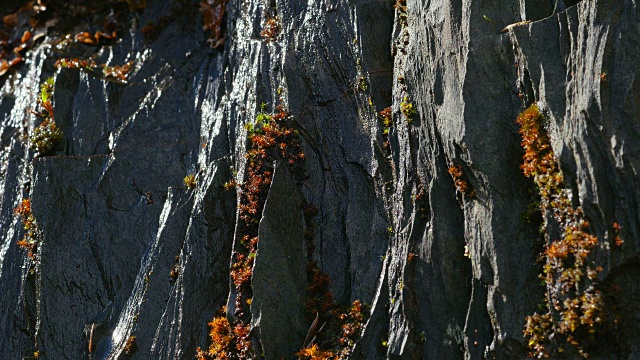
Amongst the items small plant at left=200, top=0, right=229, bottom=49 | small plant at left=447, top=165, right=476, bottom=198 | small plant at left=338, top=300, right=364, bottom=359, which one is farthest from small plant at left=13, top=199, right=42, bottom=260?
small plant at left=447, top=165, right=476, bottom=198

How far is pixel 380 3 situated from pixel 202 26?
6650 mm

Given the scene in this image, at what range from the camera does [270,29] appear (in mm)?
16016

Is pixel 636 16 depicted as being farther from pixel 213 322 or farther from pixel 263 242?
pixel 213 322

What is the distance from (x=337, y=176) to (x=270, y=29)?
184 inches

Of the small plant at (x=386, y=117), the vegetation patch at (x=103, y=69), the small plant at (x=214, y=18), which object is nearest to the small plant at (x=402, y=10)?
the small plant at (x=386, y=117)

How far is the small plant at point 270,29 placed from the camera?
1587 centimetres

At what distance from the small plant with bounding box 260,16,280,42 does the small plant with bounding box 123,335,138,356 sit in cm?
795

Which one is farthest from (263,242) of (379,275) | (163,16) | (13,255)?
(163,16)

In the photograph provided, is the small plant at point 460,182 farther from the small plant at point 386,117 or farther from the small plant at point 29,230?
the small plant at point 29,230

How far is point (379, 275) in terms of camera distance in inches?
493

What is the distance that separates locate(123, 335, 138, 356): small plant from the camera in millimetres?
13852

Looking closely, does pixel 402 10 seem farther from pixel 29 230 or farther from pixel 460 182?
pixel 29 230

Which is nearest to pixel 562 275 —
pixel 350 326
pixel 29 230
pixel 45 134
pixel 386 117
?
pixel 350 326

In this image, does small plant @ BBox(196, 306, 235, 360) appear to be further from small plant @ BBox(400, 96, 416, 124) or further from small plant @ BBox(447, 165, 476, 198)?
small plant @ BBox(400, 96, 416, 124)
